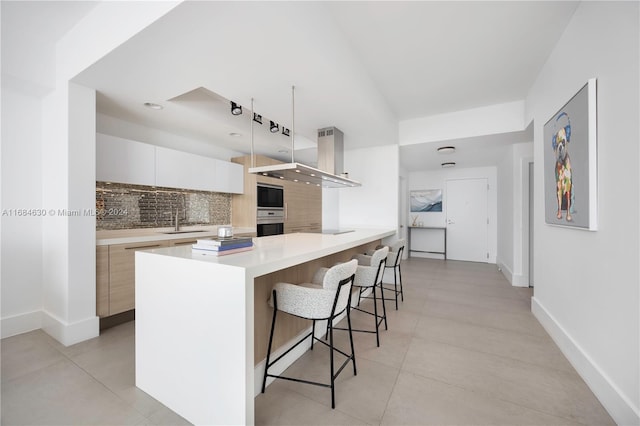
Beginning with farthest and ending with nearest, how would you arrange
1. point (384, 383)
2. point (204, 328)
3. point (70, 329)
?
1. point (70, 329)
2. point (384, 383)
3. point (204, 328)

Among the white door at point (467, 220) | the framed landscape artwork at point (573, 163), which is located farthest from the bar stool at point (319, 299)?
the white door at point (467, 220)

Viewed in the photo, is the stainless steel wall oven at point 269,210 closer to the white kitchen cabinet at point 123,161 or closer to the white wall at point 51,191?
the white kitchen cabinet at point 123,161

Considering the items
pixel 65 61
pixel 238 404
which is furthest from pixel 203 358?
pixel 65 61

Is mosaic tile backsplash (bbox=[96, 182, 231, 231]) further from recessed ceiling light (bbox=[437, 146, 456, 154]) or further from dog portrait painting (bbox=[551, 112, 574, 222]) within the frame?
dog portrait painting (bbox=[551, 112, 574, 222])

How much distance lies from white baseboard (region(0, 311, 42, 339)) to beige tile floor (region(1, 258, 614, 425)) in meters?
0.14

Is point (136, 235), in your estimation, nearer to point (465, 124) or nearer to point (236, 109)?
point (236, 109)

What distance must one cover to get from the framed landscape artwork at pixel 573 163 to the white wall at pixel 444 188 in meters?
4.02

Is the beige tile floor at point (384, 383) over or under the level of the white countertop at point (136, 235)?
under

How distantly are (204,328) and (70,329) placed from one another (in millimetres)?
1710

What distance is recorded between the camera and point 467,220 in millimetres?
6285

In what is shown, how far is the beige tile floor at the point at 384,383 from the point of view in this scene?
1.44 m

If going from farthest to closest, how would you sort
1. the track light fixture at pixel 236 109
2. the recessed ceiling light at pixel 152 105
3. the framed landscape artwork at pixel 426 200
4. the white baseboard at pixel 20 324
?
the framed landscape artwork at pixel 426 200 → the track light fixture at pixel 236 109 → the recessed ceiling light at pixel 152 105 → the white baseboard at pixel 20 324

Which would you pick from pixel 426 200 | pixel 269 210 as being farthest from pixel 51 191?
pixel 426 200

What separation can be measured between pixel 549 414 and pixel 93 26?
3.76m
